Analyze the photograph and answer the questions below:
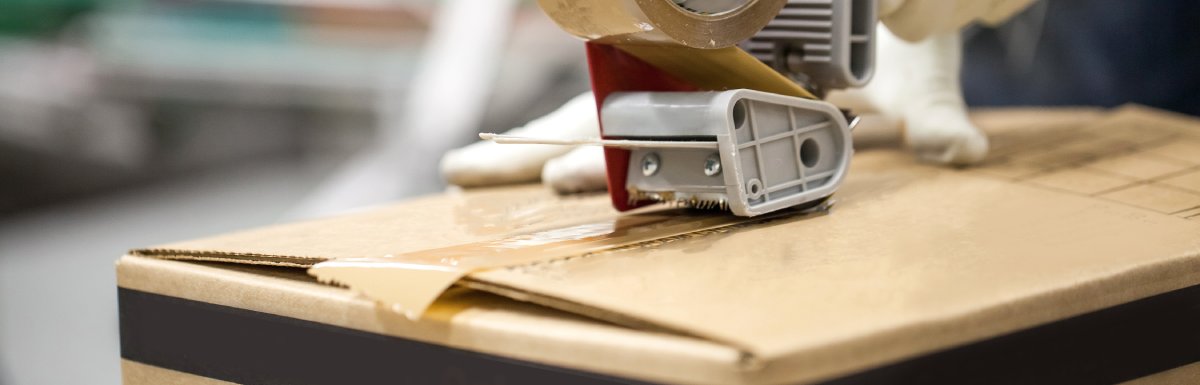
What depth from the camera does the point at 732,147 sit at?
638mm

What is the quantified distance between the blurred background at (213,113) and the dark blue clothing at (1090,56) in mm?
1002

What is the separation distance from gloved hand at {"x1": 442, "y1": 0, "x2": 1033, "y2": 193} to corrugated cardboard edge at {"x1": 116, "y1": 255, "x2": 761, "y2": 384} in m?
0.29

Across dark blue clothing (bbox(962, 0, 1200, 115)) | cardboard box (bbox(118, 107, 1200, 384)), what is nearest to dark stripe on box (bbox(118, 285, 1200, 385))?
cardboard box (bbox(118, 107, 1200, 384))

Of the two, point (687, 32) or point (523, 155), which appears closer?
point (687, 32)

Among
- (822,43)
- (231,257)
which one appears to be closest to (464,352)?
(231,257)

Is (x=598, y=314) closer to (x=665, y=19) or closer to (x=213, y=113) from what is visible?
(x=665, y=19)

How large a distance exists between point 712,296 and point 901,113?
48 centimetres

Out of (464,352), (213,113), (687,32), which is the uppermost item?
(687,32)

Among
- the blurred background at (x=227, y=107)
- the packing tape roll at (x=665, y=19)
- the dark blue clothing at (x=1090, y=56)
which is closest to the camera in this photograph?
the packing tape roll at (x=665, y=19)

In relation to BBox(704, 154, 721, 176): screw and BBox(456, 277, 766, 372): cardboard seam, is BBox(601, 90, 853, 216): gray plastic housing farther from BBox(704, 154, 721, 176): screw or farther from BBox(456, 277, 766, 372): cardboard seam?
BBox(456, 277, 766, 372): cardboard seam

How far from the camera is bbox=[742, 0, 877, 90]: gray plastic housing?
0.76 meters

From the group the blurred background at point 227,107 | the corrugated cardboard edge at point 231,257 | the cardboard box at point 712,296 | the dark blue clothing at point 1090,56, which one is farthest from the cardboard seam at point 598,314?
the blurred background at point 227,107

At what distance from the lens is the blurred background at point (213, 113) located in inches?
87.4

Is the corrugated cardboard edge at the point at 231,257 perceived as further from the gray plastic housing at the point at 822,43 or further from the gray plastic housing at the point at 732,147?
the gray plastic housing at the point at 822,43
